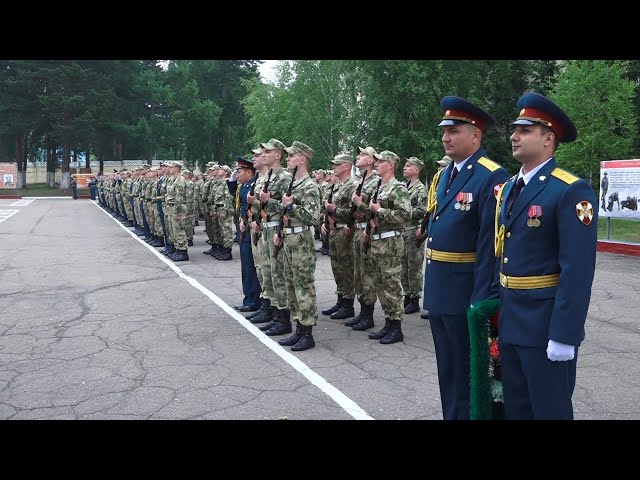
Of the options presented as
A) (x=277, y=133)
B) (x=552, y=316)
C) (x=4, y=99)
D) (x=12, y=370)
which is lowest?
(x=12, y=370)

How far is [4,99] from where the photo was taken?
5134 centimetres

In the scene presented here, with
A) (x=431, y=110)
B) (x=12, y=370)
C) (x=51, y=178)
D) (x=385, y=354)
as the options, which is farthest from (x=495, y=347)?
(x=51, y=178)

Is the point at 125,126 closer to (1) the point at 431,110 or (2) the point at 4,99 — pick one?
(2) the point at 4,99

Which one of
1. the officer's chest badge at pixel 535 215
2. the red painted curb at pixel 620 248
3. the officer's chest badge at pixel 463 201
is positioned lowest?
the red painted curb at pixel 620 248

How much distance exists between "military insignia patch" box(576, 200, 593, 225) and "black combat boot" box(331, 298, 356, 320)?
5.00 m

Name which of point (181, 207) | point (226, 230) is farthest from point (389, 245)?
point (226, 230)

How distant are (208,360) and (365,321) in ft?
6.92

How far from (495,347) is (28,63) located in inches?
2179

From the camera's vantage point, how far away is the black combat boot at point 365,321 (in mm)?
7062

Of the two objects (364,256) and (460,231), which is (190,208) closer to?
(364,256)

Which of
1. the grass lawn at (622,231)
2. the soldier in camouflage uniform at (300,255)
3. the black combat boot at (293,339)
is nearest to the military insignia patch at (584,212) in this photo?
the soldier in camouflage uniform at (300,255)

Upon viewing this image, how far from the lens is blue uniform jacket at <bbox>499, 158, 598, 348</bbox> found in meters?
2.82

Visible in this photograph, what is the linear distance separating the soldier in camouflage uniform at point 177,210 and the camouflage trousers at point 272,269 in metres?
6.03

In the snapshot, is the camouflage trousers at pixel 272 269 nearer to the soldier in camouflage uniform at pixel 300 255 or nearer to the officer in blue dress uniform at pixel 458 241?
the soldier in camouflage uniform at pixel 300 255
